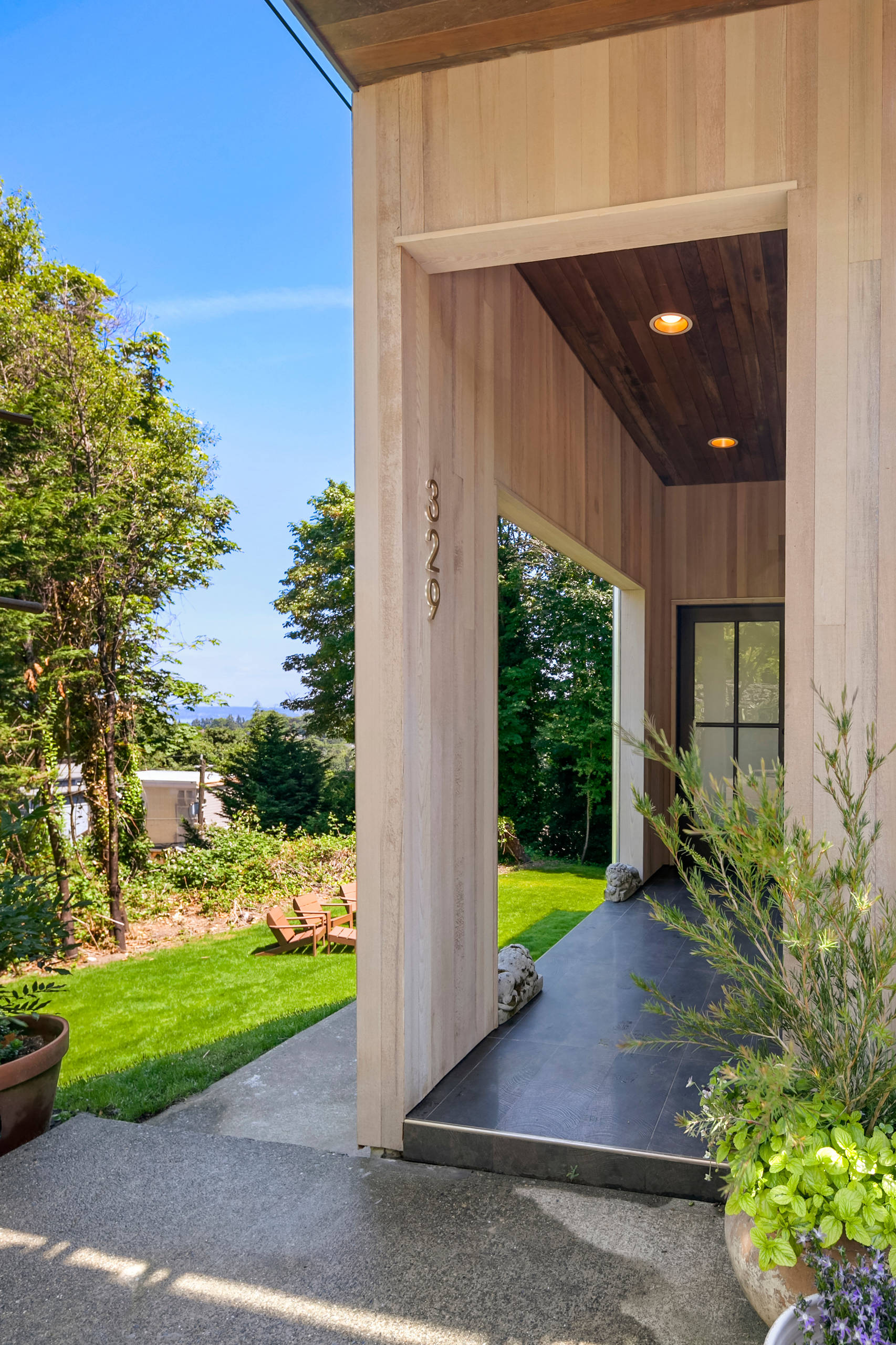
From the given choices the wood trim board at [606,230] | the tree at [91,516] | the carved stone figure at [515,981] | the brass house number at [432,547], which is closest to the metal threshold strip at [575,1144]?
the carved stone figure at [515,981]

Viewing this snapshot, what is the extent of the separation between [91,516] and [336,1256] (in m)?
7.19

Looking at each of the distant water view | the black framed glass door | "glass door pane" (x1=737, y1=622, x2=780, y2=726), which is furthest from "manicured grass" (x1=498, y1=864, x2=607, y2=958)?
the distant water view

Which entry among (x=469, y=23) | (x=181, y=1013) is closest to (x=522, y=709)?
(x=181, y=1013)

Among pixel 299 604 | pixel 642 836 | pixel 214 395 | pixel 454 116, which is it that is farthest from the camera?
pixel 214 395

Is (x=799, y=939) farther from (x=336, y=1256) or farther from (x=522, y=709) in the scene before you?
(x=522, y=709)

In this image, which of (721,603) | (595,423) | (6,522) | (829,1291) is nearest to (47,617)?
(6,522)

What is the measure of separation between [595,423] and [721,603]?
2601 millimetres

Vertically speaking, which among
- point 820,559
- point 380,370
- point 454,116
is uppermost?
point 454,116

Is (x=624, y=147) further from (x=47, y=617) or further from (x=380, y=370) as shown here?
(x=47, y=617)

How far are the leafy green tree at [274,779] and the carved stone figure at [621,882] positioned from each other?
5.45m

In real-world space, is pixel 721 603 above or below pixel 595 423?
below

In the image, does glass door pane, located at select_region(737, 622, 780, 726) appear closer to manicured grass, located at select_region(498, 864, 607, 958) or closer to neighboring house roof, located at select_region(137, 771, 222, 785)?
manicured grass, located at select_region(498, 864, 607, 958)

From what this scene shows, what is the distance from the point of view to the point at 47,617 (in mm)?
7750

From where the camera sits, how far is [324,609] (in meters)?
14.4
